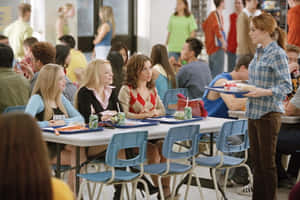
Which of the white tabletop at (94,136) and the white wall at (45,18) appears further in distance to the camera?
the white wall at (45,18)

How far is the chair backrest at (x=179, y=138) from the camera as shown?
469cm

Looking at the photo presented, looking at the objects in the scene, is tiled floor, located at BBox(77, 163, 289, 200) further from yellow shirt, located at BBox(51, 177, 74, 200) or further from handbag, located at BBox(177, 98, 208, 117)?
yellow shirt, located at BBox(51, 177, 74, 200)

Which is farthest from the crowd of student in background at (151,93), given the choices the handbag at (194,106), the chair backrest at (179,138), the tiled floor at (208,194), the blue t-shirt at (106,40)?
the blue t-shirt at (106,40)

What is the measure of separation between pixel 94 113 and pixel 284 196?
2.07m

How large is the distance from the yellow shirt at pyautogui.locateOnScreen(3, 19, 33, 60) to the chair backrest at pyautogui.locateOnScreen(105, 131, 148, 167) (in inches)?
208

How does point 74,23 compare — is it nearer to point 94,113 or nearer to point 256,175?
point 94,113

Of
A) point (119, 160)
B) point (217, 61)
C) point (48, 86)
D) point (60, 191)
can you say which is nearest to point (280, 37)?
point (119, 160)

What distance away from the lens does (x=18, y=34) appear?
375 inches

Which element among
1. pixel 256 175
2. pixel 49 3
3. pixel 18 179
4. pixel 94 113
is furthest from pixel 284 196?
pixel 49 3

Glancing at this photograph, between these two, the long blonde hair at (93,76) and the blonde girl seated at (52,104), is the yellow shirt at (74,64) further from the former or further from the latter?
the blonde girl seated at (52,104)

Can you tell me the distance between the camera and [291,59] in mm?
6762

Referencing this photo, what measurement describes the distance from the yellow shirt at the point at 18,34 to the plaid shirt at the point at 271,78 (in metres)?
5.45

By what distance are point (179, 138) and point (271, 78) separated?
2.87ft

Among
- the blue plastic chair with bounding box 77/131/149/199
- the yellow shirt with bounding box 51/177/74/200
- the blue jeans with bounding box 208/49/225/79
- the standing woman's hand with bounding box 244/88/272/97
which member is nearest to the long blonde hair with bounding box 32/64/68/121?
the blue plastic chair with bounding box 77/131/149/199
